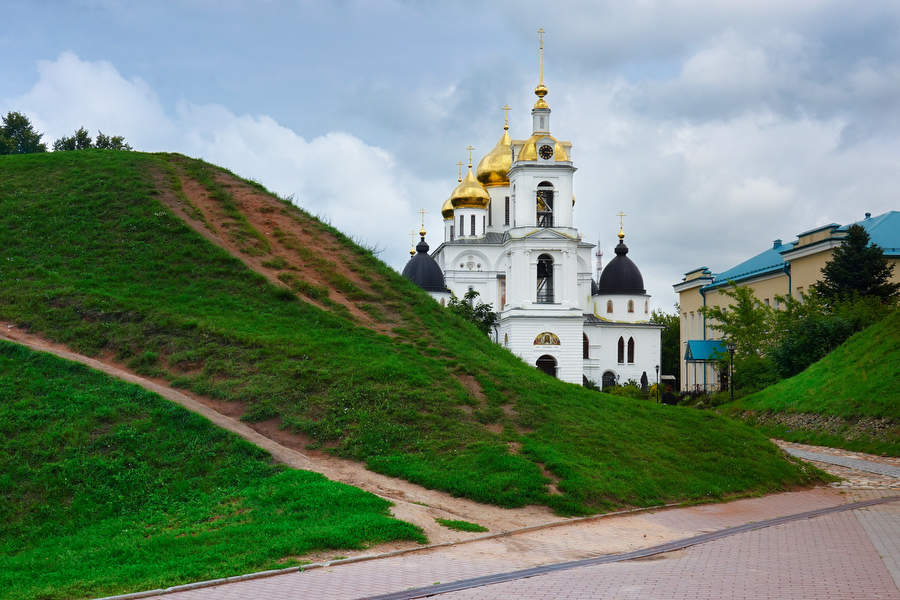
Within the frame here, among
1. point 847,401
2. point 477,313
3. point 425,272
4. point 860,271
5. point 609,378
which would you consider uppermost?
point 425,272

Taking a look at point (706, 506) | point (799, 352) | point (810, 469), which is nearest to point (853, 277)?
point (799, 352)

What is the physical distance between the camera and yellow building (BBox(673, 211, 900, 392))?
1694 inches

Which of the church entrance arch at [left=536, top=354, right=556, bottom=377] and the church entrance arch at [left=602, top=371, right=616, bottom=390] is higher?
the church entrance arch at [left=536, top=354, right=556, bottom=377]

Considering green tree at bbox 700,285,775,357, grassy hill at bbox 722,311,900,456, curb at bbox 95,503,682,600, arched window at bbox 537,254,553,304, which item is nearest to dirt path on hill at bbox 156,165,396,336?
curb at bbox 95,503,682,600

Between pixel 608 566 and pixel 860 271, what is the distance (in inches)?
1265

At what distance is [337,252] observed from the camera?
2261 cm

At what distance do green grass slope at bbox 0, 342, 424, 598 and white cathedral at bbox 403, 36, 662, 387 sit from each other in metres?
41.3

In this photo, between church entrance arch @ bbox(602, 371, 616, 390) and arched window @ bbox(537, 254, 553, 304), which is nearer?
arched window @ bbox(537, 254, 553, 304)

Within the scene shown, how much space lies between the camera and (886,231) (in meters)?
44.0

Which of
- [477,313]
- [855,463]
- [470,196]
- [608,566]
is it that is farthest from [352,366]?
[470,196]

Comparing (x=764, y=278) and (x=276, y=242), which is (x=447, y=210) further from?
(x=276, y=242)

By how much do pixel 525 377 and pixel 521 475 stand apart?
504 centimetres

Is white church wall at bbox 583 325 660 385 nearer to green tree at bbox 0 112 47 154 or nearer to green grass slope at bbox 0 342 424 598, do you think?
green tree at bbox 0 112 47 154

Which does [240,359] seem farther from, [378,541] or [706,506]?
[706,506]
